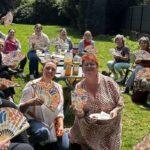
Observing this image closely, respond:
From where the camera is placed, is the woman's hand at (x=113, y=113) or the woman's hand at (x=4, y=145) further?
the woman's hand at (x=113, y=113)

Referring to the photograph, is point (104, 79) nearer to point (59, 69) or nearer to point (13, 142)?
point (13, 142)

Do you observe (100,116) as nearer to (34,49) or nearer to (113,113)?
(113,113)

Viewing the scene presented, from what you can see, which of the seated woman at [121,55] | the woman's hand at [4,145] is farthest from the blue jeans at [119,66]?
the woman's hand at [4,145]

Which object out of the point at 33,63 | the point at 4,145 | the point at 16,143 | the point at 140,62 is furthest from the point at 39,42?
the point at 4,145

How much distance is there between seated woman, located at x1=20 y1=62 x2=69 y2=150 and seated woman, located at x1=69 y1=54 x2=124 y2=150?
0.70 feet

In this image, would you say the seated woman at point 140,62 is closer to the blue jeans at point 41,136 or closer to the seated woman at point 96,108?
the seated woman at point 96,108

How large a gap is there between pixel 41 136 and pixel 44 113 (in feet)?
1.10

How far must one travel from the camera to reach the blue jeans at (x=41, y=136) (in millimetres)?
5738

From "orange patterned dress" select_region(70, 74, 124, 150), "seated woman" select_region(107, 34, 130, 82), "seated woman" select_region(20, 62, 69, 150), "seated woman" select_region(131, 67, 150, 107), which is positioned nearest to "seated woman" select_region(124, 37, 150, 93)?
"seated woman" select_region(131, 67, 150, 107)

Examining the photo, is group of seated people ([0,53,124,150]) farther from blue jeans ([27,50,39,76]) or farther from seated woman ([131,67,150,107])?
blue jeans ([27,50,39,76])

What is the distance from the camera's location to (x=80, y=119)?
228 inches

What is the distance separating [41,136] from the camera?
5.74 meters

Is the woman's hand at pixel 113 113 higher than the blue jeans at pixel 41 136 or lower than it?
higher

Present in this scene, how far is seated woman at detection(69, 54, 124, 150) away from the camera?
19.0 feet
